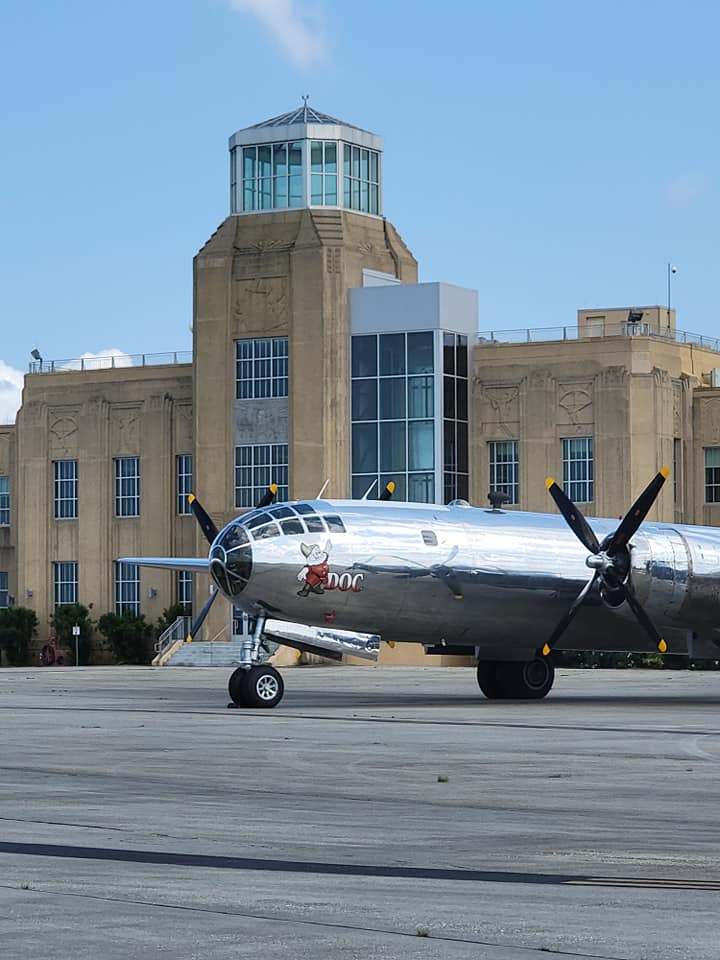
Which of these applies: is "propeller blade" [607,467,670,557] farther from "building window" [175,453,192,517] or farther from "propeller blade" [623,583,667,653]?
"building window" [175,453,192,517]

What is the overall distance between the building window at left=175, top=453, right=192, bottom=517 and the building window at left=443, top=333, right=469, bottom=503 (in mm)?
15816

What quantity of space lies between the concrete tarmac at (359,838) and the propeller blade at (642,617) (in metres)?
6.42

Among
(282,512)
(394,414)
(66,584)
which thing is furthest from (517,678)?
(66,584)

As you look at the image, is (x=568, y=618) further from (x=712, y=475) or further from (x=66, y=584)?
(x=66, y=584)

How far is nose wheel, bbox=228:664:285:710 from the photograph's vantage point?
40875mm

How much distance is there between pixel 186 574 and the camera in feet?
328

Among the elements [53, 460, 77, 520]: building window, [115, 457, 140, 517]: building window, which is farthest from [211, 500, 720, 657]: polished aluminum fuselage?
[53, 460, 77, 520]: building window

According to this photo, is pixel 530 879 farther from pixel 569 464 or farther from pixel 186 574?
pixel 186 574

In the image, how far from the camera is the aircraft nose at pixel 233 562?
4059 cm

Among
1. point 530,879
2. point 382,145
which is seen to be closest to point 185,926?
point 530,879

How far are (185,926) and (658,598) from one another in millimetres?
34018

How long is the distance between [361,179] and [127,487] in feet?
73.4

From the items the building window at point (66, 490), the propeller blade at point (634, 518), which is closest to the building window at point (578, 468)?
the building window at point (66, 490)

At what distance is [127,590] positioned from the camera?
101312 millimetres
